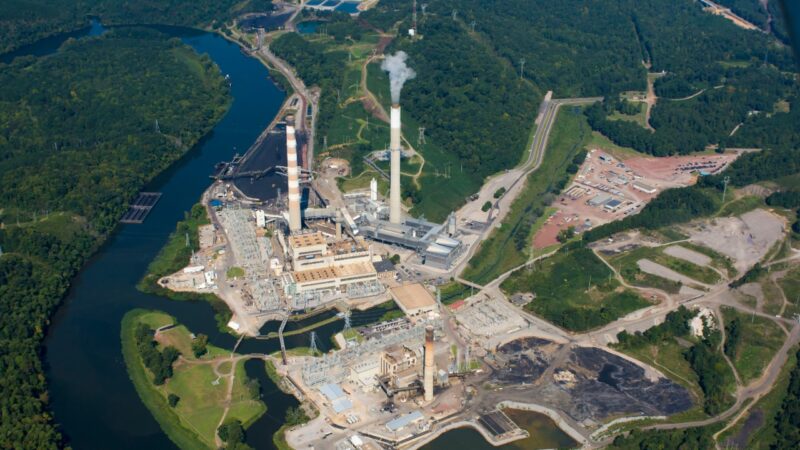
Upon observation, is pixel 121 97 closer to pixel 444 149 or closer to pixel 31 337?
pixel 444 149

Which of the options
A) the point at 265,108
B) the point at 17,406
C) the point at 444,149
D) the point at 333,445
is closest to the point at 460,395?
the point at 333,445

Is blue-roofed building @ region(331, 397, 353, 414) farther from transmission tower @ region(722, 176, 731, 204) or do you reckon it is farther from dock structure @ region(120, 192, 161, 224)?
transmission tower @ region(722, 176, 731, 204)

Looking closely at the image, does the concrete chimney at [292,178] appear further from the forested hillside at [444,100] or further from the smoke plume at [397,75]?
the forested hillside at [444,100]

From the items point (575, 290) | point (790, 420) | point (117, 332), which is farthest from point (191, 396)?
point (790, 420)

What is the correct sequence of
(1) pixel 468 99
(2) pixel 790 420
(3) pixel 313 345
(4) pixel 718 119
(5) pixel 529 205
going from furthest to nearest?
(4) pixel 718 119, (1) pixel 468 99, (5) pixel 529 205, (3) pixel 313 345, (2) pixel 790 420

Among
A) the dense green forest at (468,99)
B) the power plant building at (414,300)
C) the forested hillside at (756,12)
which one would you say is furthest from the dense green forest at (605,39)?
the power plant building at (414,300)

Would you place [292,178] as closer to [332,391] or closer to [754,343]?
[332,391]

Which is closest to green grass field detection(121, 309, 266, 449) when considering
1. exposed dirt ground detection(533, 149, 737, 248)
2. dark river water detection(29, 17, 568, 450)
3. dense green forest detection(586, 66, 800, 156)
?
dark river water detection(29, 17, 568, 450)
